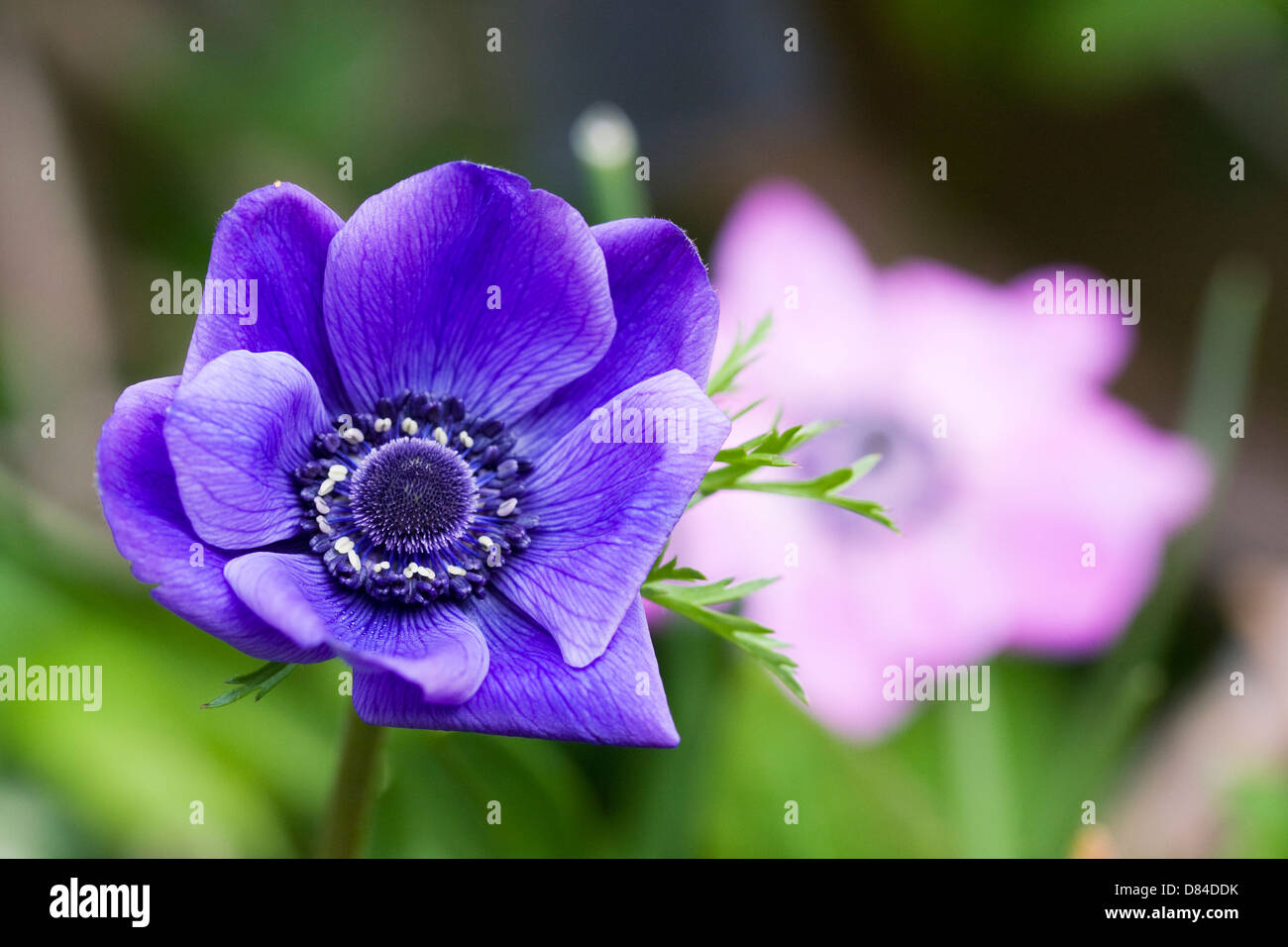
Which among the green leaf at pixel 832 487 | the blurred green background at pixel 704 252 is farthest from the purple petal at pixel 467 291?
the blurred green background at pixel 704 252

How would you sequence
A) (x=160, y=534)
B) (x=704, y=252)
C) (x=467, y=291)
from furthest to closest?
1. (x=704, y=252)
2. (x=467, y=291)
3. (x=160, y=534)

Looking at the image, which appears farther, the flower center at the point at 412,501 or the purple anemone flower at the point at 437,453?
the flower center at the point at 412,501

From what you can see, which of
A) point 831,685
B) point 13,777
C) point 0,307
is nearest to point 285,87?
point 0,307

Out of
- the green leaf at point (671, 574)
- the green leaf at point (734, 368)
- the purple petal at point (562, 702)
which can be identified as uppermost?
the green leaf at point (734, 368)

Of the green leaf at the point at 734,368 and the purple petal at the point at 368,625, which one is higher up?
the green leaf at the point at 734,368

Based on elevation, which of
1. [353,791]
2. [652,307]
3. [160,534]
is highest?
[652,307]

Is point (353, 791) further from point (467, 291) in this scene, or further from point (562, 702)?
point (467, 291)

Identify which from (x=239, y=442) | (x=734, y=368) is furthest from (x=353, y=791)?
(x=734, y=368)

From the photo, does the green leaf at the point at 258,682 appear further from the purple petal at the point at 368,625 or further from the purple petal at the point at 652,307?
the purple petal at the point at 652,307
